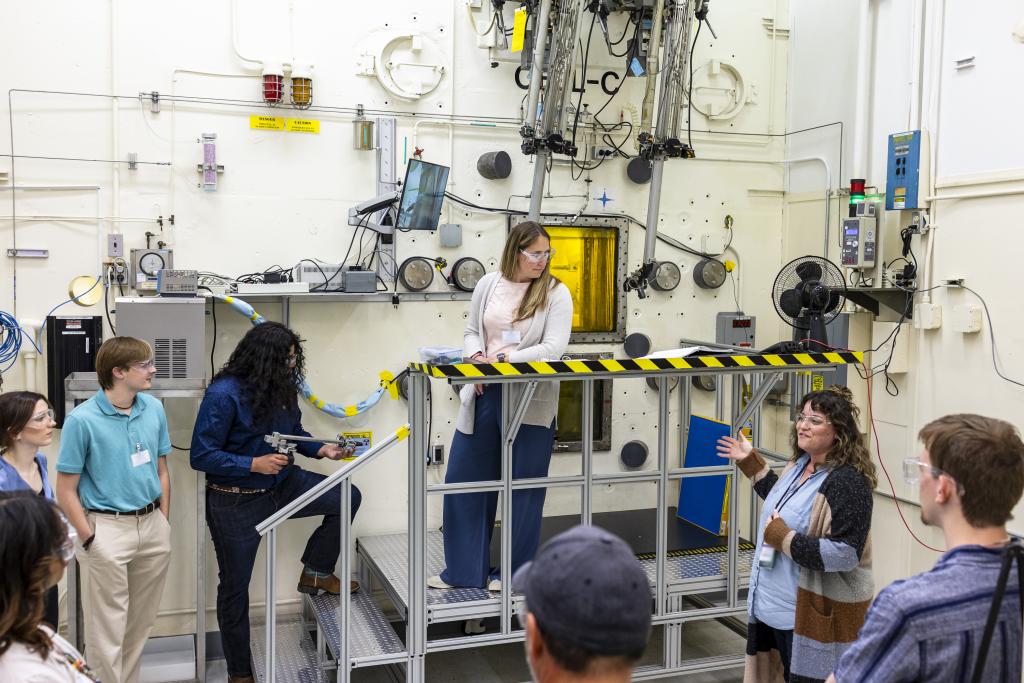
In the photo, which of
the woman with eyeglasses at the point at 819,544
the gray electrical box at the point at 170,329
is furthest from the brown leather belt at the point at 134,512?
the woman with eyeglasses at the point at 819,544

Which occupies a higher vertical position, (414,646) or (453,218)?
(453,218)

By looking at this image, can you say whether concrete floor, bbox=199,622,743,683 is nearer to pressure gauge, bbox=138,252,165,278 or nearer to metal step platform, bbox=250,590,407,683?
metal step platform, bbox=250,590,407,683

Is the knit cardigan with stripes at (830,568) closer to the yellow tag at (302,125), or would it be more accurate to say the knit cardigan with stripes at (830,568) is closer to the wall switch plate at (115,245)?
the yellow tag at (302,125)

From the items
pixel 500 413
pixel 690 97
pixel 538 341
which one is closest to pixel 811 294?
pixel 690 97

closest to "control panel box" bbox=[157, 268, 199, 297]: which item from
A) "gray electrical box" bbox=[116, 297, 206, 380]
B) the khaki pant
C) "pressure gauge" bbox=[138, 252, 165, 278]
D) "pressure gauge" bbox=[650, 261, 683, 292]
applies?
"gray electrical box" bbox=[116, 297, 206, 380]

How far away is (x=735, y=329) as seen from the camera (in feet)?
18.9

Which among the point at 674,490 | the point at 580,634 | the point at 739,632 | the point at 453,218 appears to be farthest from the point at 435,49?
the point at 580,634

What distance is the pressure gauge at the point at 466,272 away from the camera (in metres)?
5.21

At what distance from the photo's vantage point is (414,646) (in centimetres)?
380

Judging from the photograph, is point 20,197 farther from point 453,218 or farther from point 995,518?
point 995,518

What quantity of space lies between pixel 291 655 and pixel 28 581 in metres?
3.06

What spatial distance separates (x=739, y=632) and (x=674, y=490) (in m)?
1.17

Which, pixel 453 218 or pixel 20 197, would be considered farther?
pixel 453 218

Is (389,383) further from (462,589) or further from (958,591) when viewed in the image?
(958,591)
